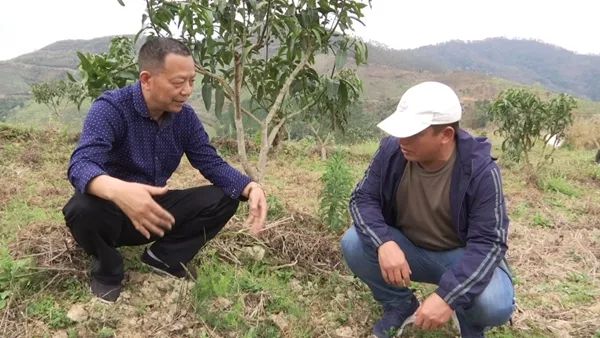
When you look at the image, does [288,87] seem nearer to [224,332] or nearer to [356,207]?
[356,207]

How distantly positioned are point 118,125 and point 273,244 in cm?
118

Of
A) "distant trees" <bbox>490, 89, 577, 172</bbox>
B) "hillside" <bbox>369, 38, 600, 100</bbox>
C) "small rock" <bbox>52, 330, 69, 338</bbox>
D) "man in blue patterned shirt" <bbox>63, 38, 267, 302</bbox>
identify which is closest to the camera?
"man in blue patterned shirt" <bbox>63, 38, 267, 302</bbox>

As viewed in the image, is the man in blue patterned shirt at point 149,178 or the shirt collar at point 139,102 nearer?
the man in blue patterned shirt at point 149,178

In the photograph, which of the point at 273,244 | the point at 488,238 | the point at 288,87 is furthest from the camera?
the point at 288,87

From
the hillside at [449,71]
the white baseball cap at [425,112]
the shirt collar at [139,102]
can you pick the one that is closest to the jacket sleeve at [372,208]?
the white baseball cap at [425,112]

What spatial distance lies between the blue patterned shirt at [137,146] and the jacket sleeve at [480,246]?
3.13ft

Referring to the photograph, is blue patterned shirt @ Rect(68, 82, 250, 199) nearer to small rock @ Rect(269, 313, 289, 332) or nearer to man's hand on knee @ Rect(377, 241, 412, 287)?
small rock @ Rect(269, 313, 289, 332)

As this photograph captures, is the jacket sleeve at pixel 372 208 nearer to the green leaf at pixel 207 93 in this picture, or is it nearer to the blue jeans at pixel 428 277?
the blue jeans at pixel 428 277

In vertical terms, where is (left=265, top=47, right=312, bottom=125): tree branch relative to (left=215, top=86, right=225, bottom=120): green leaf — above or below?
above

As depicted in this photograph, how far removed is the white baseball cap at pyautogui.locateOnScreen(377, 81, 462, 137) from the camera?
6.27 ft

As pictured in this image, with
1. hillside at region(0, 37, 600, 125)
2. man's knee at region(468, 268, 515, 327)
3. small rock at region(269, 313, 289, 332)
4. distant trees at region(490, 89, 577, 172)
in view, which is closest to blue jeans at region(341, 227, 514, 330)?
man's knee at region(468, 268, 515, 327)

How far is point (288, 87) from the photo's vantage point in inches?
128

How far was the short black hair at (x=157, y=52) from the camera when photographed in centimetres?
209

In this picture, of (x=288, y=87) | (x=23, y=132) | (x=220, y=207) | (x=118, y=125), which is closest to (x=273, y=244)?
(x=220, y=207)
